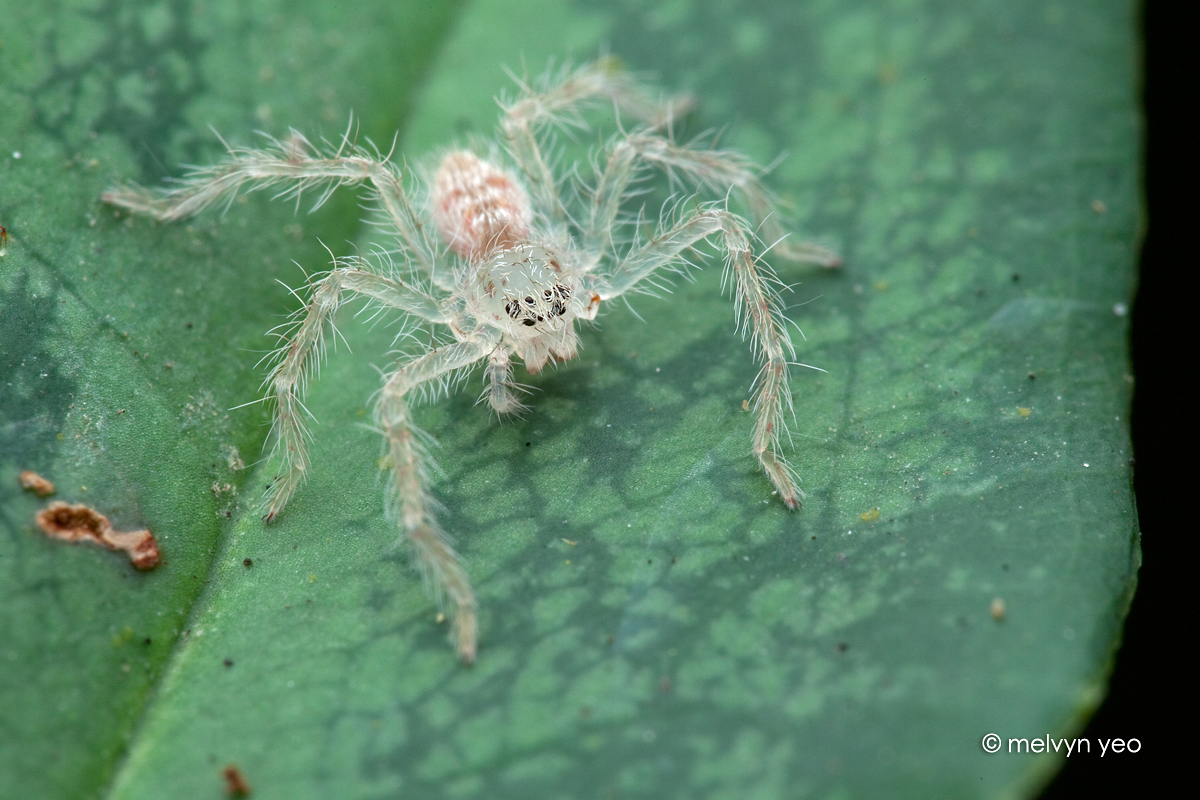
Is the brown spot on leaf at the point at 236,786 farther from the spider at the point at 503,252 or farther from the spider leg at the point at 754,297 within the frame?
the spider leg at the point at 754,297

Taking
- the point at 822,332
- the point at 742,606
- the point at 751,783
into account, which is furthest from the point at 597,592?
the point at 822,332

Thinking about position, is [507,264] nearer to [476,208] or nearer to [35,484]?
[476,208]

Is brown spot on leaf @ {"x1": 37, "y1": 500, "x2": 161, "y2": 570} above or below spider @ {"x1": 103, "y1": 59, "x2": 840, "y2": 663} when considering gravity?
above

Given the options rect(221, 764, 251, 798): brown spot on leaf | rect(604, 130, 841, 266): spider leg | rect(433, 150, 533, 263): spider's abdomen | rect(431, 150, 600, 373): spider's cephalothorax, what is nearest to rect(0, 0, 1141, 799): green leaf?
rect(221, 764, 251, 798): brown spot on leaf

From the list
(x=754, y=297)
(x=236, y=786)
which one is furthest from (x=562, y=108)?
(x=236, y=786)

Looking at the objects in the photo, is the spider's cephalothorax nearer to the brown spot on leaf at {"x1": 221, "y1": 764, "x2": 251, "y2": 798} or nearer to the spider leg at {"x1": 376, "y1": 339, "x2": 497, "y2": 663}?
the spider leg at {"x1": 376, "y1": 339, "x2": 497, "y2": 663}
